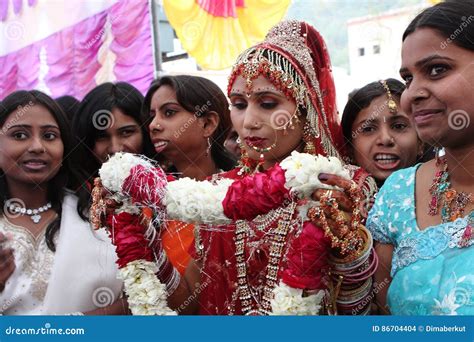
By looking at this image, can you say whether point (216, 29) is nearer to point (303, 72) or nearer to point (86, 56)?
point (86, 56)

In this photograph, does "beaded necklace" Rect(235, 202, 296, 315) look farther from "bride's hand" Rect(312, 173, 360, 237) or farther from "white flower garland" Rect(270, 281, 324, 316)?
"bride's hand" Rect(312, 173, 360, 237)

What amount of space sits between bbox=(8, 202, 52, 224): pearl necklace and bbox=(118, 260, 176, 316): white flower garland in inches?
32.2

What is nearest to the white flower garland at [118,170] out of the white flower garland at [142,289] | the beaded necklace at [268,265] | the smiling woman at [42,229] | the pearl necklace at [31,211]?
the white flower garland at [142,289]

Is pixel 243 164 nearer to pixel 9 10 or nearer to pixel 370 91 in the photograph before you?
pixel 370 91

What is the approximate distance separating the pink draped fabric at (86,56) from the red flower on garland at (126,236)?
9.45 feet

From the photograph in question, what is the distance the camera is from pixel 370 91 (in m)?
2.55

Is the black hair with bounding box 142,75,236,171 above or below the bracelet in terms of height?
above

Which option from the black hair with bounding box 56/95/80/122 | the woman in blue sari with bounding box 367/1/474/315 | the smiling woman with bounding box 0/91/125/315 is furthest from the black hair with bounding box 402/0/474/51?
A: the black hair with bounding box 56/95/80/122

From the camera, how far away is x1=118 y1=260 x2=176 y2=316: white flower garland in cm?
184

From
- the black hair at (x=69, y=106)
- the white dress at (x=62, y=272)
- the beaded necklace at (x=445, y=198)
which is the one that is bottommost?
the white dress at (x=62, y=272)

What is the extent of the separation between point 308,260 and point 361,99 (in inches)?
45.4

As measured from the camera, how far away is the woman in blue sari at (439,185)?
57.4 inches

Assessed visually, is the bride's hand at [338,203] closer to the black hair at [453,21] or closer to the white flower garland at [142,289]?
the black hair at [453,21]
